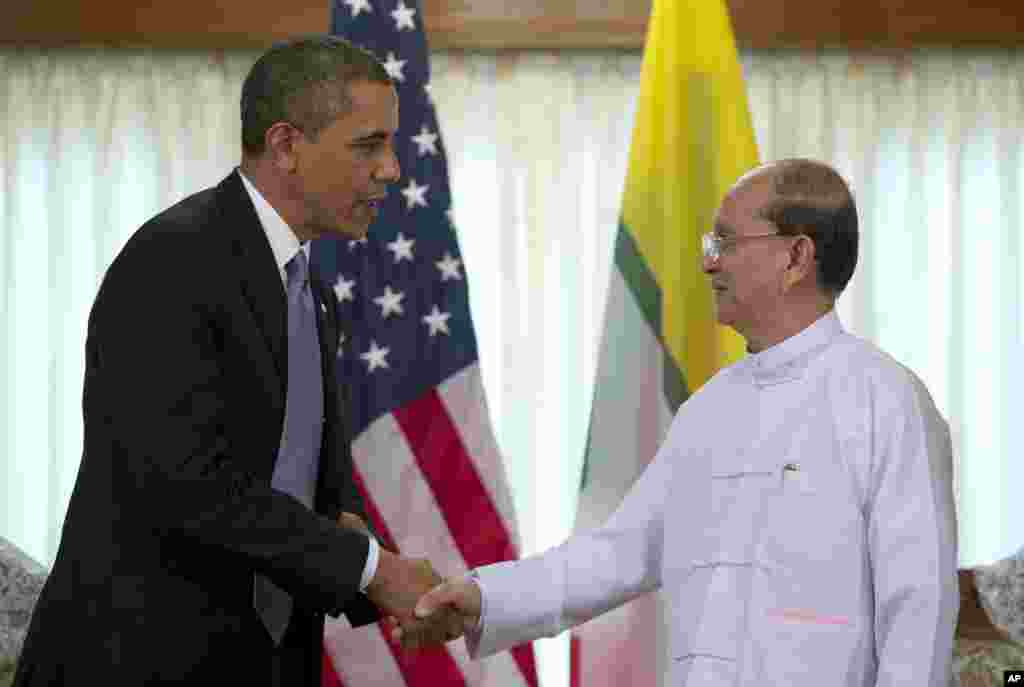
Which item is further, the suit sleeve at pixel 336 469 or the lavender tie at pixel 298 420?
the suit sleeve at pixel 336 469

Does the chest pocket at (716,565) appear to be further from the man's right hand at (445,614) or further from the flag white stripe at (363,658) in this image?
the flag white stripe at (363,658)

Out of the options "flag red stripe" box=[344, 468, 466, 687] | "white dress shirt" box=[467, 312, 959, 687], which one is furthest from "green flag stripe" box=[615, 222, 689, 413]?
"white dress shirt" box=[467, 312, 959, 687]

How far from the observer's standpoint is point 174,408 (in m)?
2.23

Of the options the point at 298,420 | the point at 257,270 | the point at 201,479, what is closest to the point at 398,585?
the point at 298,420

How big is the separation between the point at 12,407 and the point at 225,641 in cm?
371

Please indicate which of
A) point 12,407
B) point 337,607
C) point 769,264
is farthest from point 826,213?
point 12,407

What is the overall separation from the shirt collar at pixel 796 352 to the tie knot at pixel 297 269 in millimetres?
803

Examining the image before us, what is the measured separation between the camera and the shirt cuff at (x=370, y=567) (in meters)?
2.42

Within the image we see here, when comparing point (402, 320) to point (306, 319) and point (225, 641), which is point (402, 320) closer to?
point (306, 319)

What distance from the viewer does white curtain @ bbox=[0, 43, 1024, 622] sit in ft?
18.6

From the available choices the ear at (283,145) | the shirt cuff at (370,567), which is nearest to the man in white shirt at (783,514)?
the shirt cuff at (370,567)

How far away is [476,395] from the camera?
3963 mm

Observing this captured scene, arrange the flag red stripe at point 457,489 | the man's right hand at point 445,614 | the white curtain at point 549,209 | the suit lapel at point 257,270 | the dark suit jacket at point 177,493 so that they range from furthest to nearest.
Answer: the white curtain at point 549,209 → the flag red stripe at point 457,489 → the man's right hand at point 445,614 → the suit lapel at point 257,270 → the dark suit jacket at point 177,493

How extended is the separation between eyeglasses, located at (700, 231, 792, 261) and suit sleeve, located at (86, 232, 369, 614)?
871 millimetres
